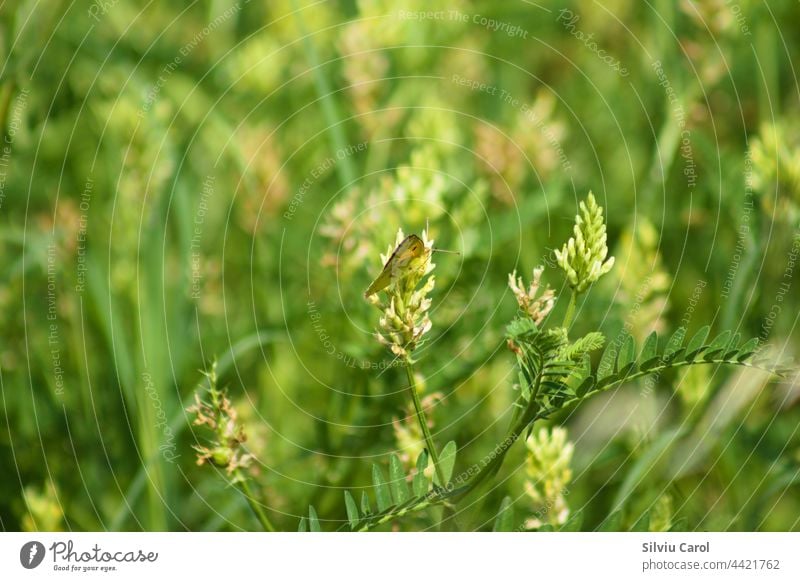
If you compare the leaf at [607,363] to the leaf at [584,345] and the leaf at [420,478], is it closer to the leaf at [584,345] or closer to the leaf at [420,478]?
the leaf at [584,345]

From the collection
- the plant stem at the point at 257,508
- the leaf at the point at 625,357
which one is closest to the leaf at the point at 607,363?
the leaf at the point at 625,357

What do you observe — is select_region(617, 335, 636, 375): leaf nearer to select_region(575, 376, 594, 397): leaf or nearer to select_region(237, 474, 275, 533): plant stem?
select_region(575, 376, 594, 397): leaf

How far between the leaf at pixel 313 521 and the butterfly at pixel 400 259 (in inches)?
14.7

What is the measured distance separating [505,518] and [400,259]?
16.9 inches

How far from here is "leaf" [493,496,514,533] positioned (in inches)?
59.9

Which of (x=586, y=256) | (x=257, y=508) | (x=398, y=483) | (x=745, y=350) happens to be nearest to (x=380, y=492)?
(x=398, y=483)

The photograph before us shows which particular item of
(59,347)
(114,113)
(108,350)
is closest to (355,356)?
(108,350)

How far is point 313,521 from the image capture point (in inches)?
62.7

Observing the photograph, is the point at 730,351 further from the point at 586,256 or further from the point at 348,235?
the point at 348,235

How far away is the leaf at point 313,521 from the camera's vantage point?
155cm

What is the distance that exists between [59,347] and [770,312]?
1.25m

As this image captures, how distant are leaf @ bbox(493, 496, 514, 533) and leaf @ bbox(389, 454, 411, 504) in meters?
0.18

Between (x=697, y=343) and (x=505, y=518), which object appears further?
(x=505, y=518)
